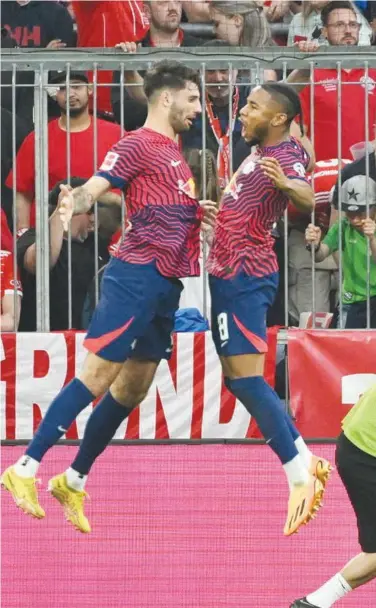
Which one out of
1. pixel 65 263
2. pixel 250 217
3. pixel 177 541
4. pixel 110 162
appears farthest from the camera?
pixel 65 263

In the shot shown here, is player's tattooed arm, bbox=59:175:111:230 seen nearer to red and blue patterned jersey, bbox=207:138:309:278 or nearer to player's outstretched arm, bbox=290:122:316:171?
red and blue patterned jersey, bbox=207:138:309:278

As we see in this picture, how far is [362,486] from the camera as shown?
32.4 feet

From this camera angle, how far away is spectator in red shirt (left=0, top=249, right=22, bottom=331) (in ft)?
38.3

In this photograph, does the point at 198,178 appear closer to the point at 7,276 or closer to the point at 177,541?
the point at 7,276

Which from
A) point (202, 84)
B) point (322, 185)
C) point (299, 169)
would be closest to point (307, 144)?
point (322, 185)

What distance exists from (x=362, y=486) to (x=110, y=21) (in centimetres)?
495

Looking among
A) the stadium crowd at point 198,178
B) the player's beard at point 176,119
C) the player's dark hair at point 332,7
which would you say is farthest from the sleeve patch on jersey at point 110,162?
the player's dark hair at point 332,7

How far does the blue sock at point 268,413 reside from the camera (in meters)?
9.38

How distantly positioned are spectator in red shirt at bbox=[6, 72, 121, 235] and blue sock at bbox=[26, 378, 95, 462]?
282 cm

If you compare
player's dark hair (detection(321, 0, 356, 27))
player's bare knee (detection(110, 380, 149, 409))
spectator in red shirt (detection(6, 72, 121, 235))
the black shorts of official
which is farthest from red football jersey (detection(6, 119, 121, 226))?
the black shorts of official

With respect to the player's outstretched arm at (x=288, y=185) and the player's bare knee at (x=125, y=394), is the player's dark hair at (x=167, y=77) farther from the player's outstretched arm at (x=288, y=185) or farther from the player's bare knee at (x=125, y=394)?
the player's bare knee at (x=125, y=394)

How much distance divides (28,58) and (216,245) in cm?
287

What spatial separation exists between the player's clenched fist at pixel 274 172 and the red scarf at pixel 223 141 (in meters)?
2.47

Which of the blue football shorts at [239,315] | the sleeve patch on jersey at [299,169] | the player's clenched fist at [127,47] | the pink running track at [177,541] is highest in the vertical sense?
the player's clenched fist at [127,47]
